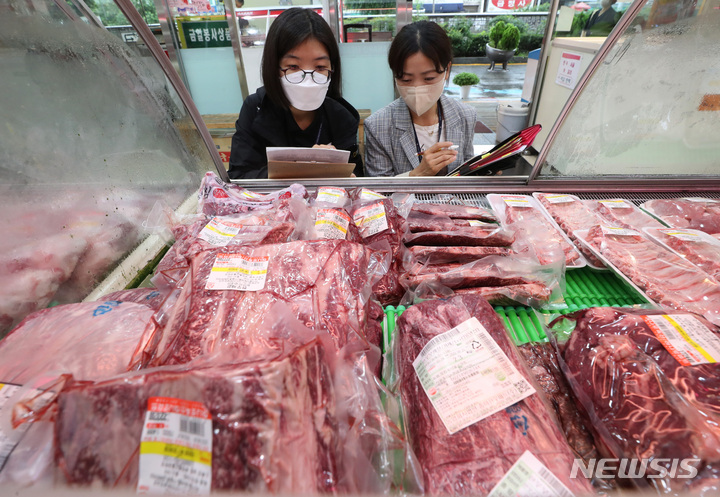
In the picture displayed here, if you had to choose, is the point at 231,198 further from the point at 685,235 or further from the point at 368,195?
the point at 685,235

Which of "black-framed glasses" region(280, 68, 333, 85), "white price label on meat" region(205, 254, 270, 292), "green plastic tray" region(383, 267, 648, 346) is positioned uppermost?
"black-framed glasses" region(280, 68, 333, 85)

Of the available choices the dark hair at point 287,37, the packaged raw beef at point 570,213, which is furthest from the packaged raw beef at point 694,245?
the dark hair at point 287,37

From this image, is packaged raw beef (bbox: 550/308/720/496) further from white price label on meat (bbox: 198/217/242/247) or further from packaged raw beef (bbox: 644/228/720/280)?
white price label on meat (bbox: 198/217/242/247)

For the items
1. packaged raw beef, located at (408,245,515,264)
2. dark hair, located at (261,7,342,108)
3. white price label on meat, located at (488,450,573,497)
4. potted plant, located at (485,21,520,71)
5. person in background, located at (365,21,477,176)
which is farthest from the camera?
potted plant, located at (485,21,520,71)

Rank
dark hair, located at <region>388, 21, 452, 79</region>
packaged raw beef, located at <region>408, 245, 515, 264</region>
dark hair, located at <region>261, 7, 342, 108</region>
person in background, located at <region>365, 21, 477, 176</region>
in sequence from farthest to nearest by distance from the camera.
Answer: person in background, located at <region>365, 21, 477, 176</region>, dark hair, located at <region>388, 21, 452, 79</region>, dark hair, located at <region>261, 7, 342, 108</region>, packaged raw beef, located at <region>408, 245, 515, 264</region>

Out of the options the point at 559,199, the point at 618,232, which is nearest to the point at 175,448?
the point at 618,232

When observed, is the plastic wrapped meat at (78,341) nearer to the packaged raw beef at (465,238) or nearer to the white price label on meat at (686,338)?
the packaged raw beef at (465,238)

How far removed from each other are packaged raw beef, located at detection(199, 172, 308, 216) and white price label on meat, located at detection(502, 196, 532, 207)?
3.93ft

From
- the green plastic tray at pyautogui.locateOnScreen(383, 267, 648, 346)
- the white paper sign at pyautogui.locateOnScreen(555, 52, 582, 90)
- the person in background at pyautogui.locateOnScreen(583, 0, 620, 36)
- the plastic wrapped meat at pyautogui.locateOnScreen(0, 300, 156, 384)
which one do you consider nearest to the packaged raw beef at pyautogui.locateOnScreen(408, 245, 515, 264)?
the green plastic tray at pyautogui.locateOnScreen(383, 267, 648, 346)

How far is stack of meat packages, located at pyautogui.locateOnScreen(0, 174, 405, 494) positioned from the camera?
61 cm

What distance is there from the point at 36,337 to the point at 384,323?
1.11 metres

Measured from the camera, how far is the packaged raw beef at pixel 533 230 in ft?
5.38

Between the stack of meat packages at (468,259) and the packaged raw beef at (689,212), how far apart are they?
3.13 feet

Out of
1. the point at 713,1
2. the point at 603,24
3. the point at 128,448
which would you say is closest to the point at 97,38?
the point at 128,448
